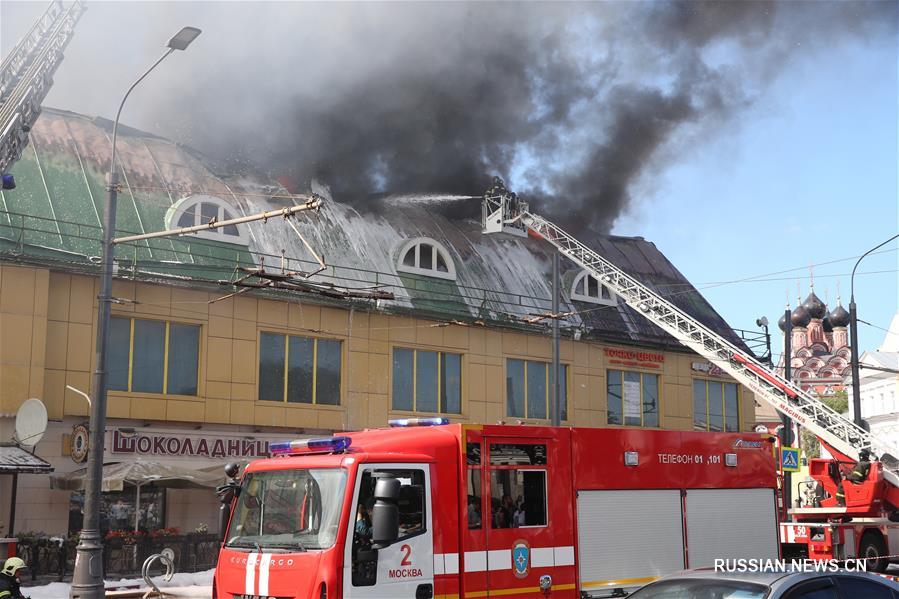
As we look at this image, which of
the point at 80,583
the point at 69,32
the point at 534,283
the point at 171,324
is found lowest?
the point at 80,583

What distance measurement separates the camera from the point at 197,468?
23.1 metres

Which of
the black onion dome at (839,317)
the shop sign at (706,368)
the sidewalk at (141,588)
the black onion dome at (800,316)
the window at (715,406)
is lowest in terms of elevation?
the sidewalk at (141,588)

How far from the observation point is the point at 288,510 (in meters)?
9.21

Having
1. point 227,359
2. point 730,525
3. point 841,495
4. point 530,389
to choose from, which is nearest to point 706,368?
point 530,389

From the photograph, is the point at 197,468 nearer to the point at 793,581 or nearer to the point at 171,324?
the point at 171,324

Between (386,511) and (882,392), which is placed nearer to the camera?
(386,511)

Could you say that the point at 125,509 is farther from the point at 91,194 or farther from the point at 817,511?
the point at 817,511

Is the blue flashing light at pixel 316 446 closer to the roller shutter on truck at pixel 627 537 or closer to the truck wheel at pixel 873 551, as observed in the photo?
the roller shutter on truck at pixel 627 537

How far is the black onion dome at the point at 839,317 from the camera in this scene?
8262 centimetres

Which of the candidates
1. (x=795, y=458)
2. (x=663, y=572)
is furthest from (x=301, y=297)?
(x=663, y=572)

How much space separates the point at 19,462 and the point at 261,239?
881cm

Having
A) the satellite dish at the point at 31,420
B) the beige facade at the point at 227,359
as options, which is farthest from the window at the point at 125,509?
the satellite dish at the point at 31,420

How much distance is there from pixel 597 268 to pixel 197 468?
14.4m

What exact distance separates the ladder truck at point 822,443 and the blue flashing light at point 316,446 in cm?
877
